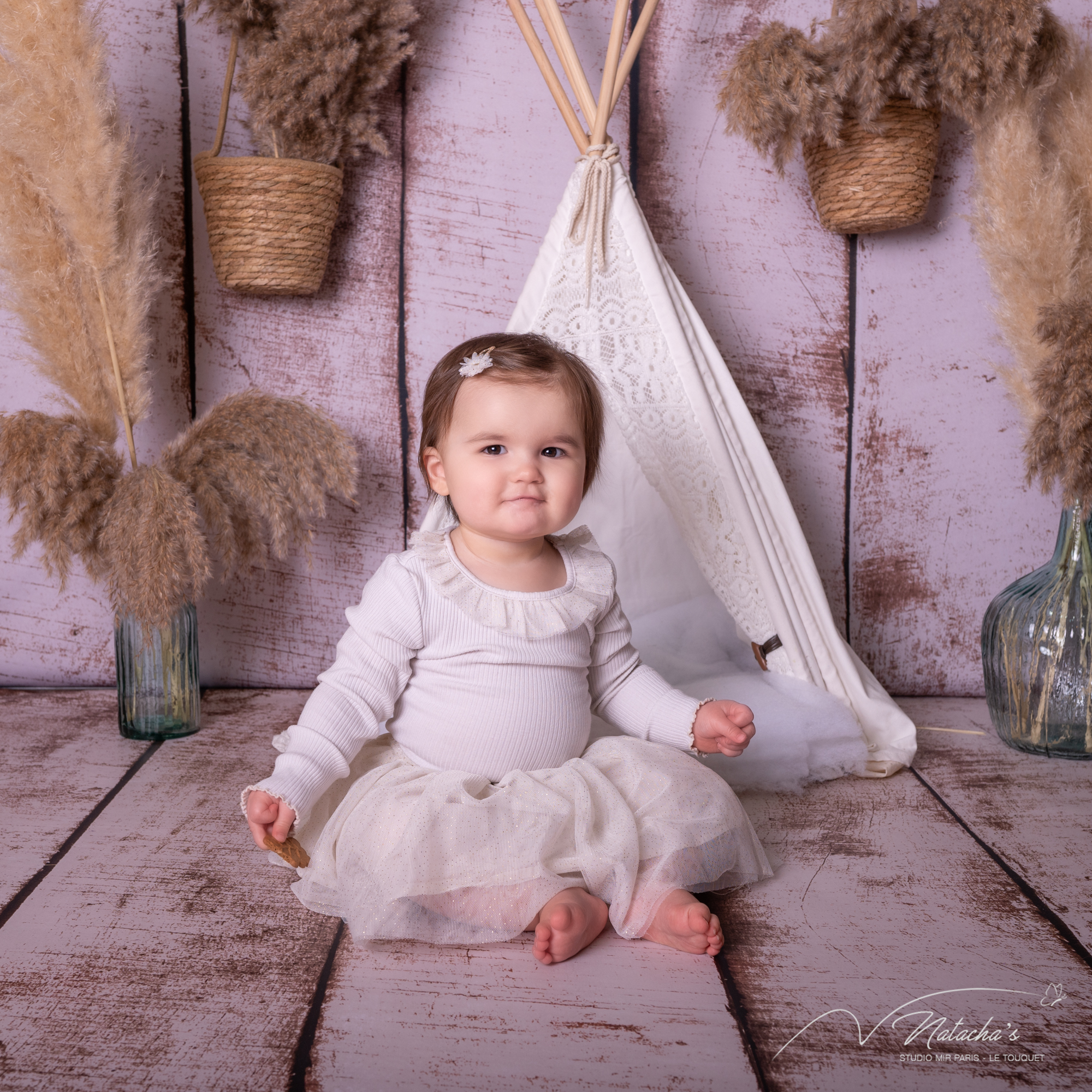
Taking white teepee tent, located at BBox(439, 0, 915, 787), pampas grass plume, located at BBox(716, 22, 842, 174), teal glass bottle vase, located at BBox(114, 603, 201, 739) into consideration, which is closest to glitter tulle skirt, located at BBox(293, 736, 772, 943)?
white teepee tent, located at BBox(439, 0, 915, 787)

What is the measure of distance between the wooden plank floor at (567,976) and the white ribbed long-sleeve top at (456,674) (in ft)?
0.75

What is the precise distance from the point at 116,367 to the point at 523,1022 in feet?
4.16

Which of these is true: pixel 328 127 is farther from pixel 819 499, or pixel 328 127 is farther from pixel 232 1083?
pixel 232 1083

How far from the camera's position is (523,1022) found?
93 cm

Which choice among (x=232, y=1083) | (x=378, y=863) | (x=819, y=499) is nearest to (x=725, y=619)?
(x=819, y=499)

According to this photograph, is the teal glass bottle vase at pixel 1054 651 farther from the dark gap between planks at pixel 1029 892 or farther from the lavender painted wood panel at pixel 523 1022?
the lavender painted wood panel at pixel 523 1022

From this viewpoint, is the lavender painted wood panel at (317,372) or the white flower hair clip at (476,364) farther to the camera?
the lavender painted wood panel at (317,372)

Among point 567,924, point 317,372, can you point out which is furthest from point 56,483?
point 567,924

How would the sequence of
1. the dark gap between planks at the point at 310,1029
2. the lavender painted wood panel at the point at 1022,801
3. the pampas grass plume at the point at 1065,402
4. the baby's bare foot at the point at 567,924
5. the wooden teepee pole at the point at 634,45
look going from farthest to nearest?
the wooden teepee pole at the point at 634,45, the pampas grass plume at the point at 1065,402, the lavender painted wood panel at the point at 1022,801, the baby's bare foot at the point at 567,924, the dark gap between planks at the point at 310,1029

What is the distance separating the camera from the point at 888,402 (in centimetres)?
199

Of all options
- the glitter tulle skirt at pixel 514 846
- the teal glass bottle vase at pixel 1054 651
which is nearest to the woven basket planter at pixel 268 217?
the glitter tulle skirt at pixel 514 846

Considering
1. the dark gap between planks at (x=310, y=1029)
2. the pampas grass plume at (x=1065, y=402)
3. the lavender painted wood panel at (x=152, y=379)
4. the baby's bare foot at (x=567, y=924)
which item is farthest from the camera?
the lavender painted wood panel at (x=152, y=379)

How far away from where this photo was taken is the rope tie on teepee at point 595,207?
1687mm

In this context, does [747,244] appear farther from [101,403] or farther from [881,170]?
[101,403]
